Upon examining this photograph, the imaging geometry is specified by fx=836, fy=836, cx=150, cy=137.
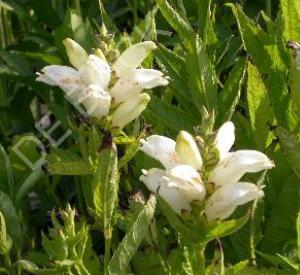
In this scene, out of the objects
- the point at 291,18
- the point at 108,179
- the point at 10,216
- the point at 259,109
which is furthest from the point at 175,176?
the point at 10,216

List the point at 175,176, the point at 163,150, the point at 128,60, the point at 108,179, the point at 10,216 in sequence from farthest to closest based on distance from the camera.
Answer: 1. the point at 10,216
2. the point at 128,60
3. the point at 108,179
4. the point at 163,150
5. the point at 175,176

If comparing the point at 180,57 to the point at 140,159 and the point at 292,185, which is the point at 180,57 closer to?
the point at 140,159

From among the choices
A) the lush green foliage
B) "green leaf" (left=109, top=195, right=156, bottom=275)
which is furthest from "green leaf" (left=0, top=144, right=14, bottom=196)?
"green leaf" (left=109, top=195, right=156, bottom=275)

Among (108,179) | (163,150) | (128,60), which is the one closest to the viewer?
(163,150)

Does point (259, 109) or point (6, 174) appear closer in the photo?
point (259, 109)

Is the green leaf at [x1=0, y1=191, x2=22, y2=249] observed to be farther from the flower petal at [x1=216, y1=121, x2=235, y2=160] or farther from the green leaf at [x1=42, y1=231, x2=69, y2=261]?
the flower petal at [x1=216, y1=121, x2=235, y2=160]

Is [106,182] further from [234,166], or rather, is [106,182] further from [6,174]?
[6,174]

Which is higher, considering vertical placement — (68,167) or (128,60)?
(128,60)

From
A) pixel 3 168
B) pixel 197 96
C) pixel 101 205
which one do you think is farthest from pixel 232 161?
pixel 3 168
